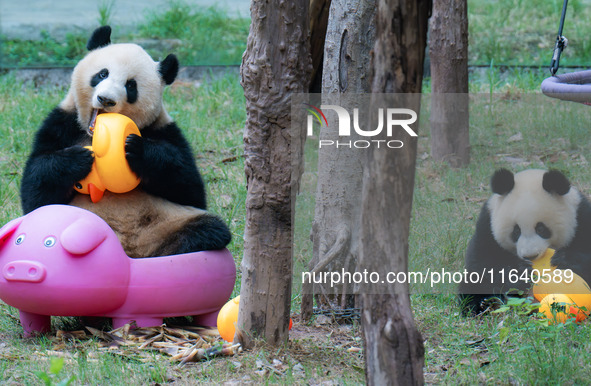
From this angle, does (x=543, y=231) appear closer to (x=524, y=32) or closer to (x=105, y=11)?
(x=524, y=32)

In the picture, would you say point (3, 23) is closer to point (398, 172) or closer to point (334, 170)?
point (334, 170)

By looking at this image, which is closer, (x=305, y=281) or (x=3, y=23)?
(x=305, y=281)

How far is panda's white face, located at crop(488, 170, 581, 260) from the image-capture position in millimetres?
3213

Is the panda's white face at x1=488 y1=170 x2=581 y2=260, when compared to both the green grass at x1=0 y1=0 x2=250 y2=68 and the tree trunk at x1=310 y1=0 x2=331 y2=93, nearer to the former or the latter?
the tree trunk at x1=310 y1=0 x2=331 y2=93

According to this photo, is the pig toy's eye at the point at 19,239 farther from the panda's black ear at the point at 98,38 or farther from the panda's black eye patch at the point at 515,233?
the panda's black eye patch at the point at 515,233

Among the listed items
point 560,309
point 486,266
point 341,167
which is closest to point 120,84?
point 341,167

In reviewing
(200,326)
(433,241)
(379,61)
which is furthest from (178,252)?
(379,61)

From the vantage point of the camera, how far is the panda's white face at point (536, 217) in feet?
10.5

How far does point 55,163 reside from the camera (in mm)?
3184

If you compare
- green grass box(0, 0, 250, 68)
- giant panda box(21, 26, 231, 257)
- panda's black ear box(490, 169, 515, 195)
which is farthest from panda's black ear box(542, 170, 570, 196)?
green grass box(0, 0, 250, 68)

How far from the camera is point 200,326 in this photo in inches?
133

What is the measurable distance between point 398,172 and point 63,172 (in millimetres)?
1740

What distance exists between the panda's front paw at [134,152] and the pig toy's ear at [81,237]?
0.32 metres

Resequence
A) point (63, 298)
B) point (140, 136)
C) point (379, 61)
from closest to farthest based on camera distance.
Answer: point (379, 61)
point (63, 298)
point (140, 136)
